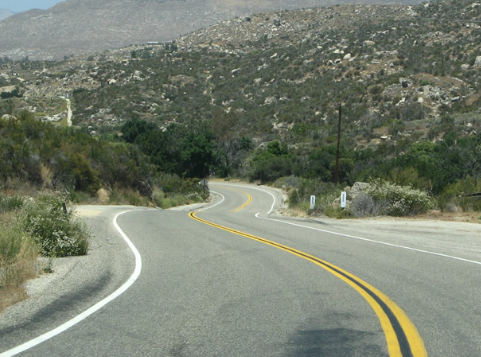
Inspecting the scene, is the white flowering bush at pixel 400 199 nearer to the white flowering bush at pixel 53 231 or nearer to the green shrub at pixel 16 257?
the white flowering bush at pixel 53 231

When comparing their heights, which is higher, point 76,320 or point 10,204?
point 10,204

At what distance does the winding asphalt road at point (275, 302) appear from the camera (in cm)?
575

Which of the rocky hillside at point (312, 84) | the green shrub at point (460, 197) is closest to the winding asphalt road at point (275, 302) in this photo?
the green shrub at point (460, 197)

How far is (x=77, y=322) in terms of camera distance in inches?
254

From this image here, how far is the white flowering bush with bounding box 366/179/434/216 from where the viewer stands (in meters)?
22.1

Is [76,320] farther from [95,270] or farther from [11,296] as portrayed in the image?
[95,270]

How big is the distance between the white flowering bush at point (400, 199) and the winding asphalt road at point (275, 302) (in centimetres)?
780

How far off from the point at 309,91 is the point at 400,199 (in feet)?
226

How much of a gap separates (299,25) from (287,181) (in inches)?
3076

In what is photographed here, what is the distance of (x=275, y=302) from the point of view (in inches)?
300

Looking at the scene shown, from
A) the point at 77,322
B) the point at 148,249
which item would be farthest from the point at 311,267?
the point at 77,322

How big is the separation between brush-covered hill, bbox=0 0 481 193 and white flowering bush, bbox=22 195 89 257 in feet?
123

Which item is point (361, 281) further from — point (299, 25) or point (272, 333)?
point (299, 25)

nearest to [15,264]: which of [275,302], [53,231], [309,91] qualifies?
[53,231]
